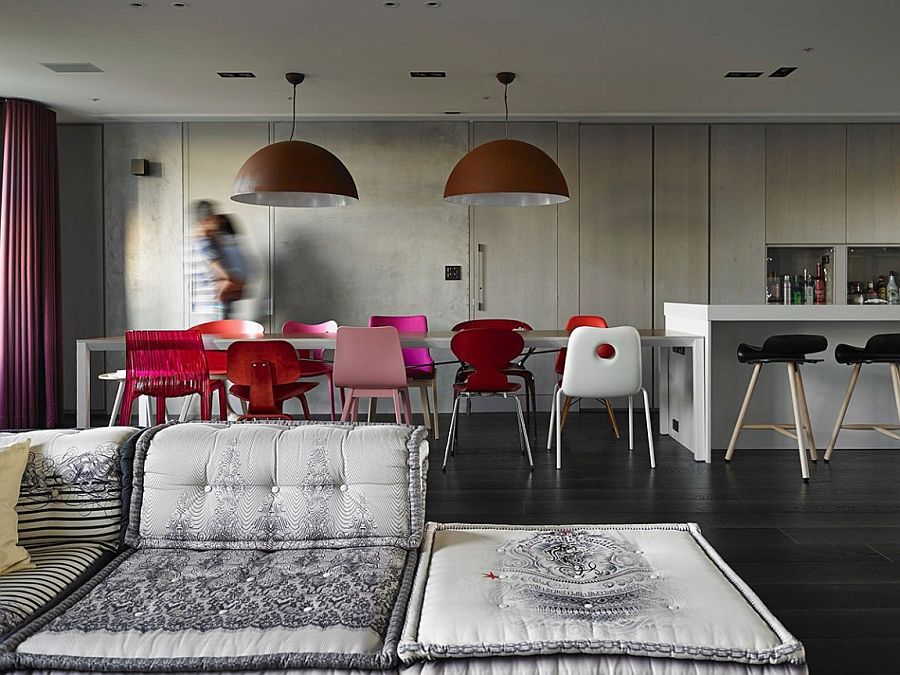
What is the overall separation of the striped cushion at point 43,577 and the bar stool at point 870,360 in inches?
173

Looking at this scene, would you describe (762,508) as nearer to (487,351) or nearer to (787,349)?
(787,349)

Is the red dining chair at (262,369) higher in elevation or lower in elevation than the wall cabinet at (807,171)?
lower

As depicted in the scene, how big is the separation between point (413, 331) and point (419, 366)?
1.70ft

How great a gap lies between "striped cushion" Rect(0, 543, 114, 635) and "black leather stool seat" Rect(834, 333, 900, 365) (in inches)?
173

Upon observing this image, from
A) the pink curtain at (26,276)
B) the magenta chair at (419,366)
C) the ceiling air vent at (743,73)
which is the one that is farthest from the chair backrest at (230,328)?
the ceiling air vent at (743,73)

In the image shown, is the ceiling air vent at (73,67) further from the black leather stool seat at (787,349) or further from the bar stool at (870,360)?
the bar stool at (870,360)

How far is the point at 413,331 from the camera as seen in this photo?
6320mm

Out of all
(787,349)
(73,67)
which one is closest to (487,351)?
(787,349)

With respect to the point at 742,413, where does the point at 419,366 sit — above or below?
above

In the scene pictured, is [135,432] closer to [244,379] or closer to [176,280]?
[244,379]

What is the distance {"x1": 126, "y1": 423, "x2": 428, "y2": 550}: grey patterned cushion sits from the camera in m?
2.17

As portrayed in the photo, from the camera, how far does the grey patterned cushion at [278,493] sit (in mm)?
2172

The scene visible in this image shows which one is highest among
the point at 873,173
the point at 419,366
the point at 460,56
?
the point at 460,56

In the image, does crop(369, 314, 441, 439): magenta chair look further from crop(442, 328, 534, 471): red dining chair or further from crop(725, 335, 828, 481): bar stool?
crop(725, 335, 828, 481): bar stool
